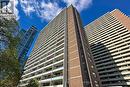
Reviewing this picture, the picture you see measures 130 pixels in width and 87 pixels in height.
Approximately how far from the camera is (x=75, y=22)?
6469 centimetres

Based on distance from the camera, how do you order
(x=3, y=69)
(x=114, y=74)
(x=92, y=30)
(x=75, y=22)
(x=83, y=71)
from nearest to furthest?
(x=3, y=69) < (x=83, y=71) < (x=75, y=22) < (x=114, y=74) < (x=92, y=30)

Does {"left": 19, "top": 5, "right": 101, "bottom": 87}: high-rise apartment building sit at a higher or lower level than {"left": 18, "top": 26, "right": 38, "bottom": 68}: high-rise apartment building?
lower

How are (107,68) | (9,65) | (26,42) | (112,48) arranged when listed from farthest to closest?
1. (26,42)
2. (112,48)
3. (107,68)
4. (9,65)

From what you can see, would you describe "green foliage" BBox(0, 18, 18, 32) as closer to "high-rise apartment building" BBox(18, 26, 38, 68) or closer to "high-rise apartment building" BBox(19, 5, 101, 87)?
"high-rise apartment building" BBox(19, 5, 101, 87)

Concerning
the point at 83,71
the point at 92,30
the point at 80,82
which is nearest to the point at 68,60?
the point at 83,71

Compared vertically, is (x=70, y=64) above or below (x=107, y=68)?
below

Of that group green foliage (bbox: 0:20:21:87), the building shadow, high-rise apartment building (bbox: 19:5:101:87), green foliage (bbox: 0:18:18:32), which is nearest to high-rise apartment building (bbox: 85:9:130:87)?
the building shadow

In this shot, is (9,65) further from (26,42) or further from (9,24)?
(26,42)

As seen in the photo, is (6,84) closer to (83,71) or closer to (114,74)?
(83,71)

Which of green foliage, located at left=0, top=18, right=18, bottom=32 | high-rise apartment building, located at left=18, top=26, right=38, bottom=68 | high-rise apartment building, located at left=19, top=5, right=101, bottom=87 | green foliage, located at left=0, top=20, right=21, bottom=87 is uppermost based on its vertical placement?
high-rise apartment building, located at left=18, top=26, right=38, bottom=68

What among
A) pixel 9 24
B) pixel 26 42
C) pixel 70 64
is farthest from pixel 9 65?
pixel 26 42

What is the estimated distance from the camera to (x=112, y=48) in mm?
79562

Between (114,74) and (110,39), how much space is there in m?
19.1

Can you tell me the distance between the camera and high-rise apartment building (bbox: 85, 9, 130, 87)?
229 ft
